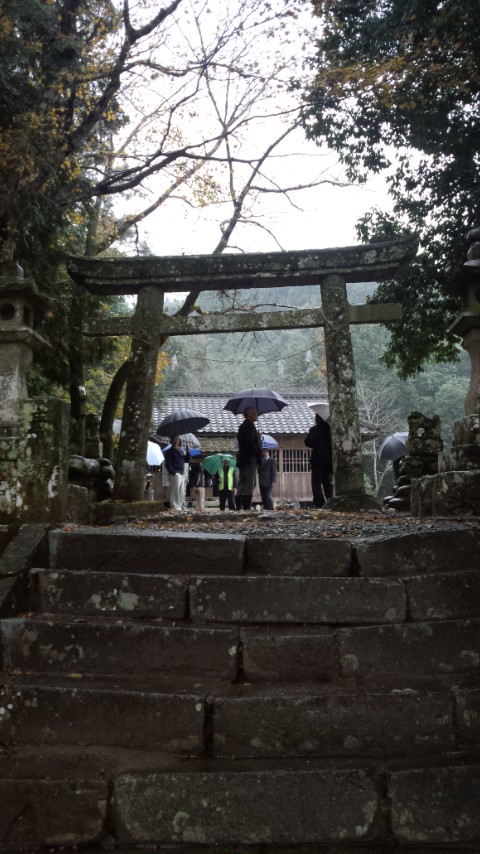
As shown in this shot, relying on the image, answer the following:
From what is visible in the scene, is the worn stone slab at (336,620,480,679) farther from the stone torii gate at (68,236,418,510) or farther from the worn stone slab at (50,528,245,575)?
the stone torii gate at (68,236,418,510)

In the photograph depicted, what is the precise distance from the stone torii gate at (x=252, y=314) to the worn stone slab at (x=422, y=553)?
14.2 ft

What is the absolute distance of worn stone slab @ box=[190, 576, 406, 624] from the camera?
12.2 ft

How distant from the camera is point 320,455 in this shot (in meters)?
10.4

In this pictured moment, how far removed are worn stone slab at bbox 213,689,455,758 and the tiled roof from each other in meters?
18.1

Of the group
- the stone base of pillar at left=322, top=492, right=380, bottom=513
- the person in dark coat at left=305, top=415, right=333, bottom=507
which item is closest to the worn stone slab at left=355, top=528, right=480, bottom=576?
the stone base of pillar at left=322, top=492, right=380, bottom=513

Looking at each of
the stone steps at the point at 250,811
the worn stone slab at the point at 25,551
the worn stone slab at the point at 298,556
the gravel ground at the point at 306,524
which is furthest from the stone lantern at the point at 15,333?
the stone steps at the point at 250,811

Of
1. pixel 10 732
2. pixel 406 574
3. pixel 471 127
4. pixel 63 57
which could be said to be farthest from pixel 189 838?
pixel 471 127

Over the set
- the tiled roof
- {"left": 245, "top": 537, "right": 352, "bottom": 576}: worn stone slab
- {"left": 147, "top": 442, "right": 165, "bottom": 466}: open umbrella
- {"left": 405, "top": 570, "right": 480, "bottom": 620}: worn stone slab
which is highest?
the tiled roof

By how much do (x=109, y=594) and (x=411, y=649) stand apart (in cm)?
185

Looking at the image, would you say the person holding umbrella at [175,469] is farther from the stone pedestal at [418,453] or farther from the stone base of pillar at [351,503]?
the stone pedestal at [418,453]

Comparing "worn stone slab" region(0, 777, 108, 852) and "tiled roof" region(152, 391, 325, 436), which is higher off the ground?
"tiled roof" region(152, 391, 325, 436)

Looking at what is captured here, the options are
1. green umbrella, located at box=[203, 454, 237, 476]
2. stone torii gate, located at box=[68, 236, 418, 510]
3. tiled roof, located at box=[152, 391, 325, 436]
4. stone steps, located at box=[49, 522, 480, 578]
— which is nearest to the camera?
stone steps, located at box=[49, 522, 480, 578]

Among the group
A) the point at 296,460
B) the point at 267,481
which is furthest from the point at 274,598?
the point at 296,460

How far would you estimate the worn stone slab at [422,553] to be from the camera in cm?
403
